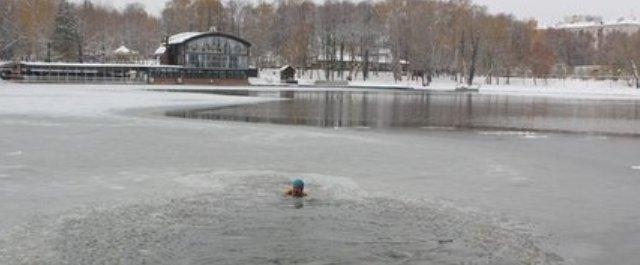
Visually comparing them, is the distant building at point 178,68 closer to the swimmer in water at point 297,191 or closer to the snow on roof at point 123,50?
the snow on roof at point 123,50

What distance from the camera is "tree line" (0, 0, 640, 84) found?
118m

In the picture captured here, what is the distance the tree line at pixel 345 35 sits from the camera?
11762 centimetres

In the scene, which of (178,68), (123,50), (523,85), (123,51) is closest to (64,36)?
(178,68)

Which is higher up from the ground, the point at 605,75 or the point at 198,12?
the point at 198,12

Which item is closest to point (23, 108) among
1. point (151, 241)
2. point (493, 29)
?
point (151, 241)

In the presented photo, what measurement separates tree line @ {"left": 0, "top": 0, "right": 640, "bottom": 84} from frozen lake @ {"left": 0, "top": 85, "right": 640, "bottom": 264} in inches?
3674

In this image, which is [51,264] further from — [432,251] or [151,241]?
[432,251]

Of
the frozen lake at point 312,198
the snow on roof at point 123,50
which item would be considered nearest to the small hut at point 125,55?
the snow on roof at point 123,50

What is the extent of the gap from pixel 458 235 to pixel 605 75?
11880 cm

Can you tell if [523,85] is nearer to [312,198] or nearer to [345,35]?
[345,35]

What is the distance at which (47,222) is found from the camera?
1213 cm

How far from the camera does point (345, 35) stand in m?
125

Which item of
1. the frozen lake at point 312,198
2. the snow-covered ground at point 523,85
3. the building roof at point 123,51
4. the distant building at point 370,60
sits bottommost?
the frozen lake at point 312,198

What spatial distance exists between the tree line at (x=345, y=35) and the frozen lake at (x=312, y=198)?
93.3 m
